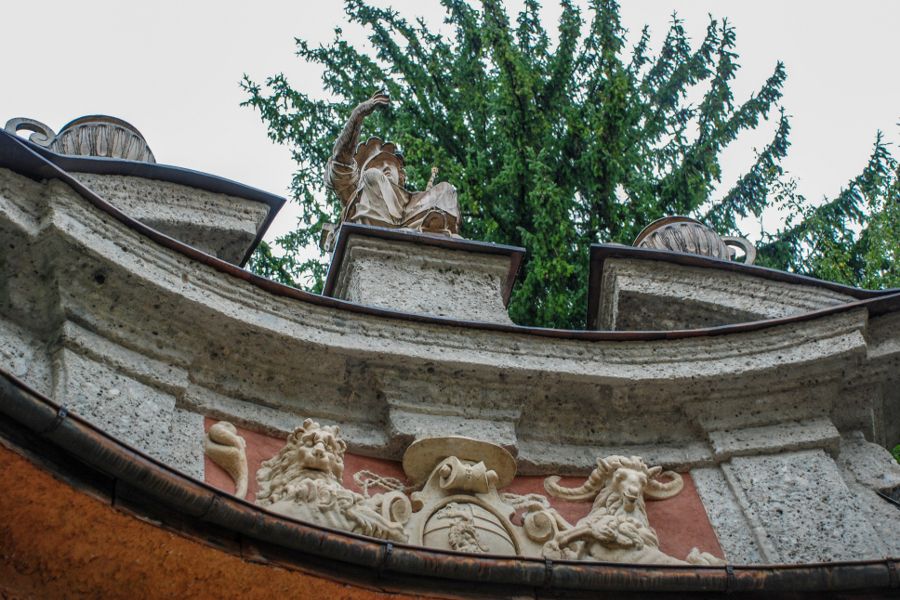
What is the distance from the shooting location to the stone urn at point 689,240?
8.06 m

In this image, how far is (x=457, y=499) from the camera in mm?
5758

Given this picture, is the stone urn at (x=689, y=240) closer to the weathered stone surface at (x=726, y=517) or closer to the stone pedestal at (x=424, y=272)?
the stone pedestal at (x=424, y=272)

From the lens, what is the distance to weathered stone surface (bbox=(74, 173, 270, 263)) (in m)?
7.13

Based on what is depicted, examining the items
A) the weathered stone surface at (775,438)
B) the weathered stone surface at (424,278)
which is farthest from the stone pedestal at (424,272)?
the weathered stone surface at (775,438)

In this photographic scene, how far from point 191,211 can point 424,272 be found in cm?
124

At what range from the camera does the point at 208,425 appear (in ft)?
19.1

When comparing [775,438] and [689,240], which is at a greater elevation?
[689,240]

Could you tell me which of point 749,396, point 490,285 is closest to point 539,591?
point 749,396

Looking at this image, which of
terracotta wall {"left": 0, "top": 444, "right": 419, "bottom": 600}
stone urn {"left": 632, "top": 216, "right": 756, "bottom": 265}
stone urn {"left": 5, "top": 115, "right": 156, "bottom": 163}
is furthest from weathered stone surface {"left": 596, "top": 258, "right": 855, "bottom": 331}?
terracotta wall {"left": 0, "top": 444, "right": 419, "bottom": 600}

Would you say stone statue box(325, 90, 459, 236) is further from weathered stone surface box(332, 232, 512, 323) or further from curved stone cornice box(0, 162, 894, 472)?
curved stone cornice box(0, 162, 894, 472)

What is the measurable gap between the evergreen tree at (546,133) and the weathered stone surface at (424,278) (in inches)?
Answer: 122

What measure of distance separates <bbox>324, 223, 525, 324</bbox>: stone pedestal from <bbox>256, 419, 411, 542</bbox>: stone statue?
4.79 feet

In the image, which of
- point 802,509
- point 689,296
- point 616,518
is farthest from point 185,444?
point 689,296

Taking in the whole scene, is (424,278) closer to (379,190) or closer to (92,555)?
(379,190)
